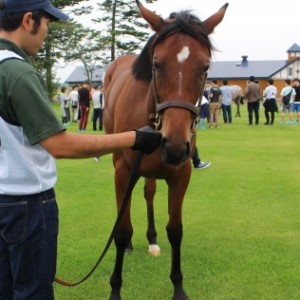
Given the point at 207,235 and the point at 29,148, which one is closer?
the point at 29,148

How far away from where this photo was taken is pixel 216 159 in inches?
403

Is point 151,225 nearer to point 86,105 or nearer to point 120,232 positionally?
point 120,232

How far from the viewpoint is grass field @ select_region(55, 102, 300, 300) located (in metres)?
3.90

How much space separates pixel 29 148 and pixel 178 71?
1.16 metres

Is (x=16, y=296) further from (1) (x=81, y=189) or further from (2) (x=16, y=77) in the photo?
(1) (x=81, y=189)

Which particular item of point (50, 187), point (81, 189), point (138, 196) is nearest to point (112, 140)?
point (50, 187)

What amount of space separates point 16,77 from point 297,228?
4.43 metres

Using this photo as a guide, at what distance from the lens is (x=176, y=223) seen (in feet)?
12.9

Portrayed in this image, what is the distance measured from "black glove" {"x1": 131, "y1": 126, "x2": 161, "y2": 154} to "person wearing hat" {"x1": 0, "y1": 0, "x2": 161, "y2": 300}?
16 mm

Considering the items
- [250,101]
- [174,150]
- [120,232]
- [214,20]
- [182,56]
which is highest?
[214,20]

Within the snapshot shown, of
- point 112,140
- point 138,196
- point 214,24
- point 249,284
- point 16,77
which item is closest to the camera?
point 16,77

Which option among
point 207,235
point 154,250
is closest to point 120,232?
point 154,250

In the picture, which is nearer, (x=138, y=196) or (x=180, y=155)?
(x=180, y=155)

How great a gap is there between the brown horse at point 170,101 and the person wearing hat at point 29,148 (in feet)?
1.70
